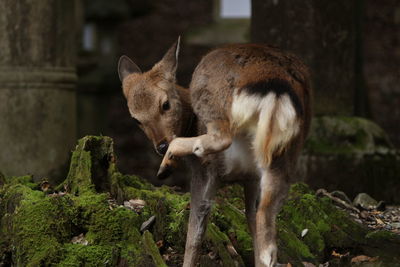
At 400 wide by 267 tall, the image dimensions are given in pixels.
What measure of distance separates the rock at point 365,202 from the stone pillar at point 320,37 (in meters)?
1.11

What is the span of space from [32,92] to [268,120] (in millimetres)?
4248

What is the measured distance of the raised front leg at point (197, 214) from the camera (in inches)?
196

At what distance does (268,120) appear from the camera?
4289mm

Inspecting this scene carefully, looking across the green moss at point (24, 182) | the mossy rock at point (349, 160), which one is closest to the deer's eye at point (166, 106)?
the green moss at point (24, 182)

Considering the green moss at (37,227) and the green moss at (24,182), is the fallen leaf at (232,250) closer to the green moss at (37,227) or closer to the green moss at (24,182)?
the green moss at (37,227)

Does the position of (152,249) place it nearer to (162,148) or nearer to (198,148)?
(162,148)

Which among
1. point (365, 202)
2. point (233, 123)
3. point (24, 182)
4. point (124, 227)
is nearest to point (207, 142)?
point (233, 123)

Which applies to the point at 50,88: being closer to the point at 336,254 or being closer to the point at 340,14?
the point at 340,14

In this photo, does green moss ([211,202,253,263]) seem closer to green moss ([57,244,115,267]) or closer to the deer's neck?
green moss ([57,244,115,267])

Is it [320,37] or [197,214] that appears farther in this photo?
[320,37]

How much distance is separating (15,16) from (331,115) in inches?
123

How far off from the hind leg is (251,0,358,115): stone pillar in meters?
3.54

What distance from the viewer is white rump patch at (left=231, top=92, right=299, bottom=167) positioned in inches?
170

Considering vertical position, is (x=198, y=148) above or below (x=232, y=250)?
above
